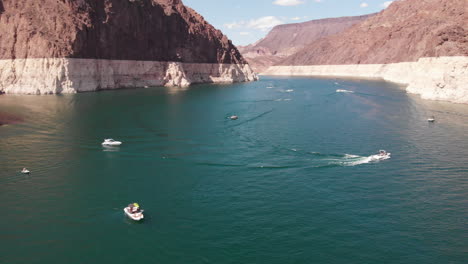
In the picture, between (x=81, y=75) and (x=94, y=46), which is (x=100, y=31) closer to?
(x=94, y=46)

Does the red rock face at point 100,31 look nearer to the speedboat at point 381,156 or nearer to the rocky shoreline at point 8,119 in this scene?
the rocky shoreline at point 8,119

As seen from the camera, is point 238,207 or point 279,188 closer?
point 238,207

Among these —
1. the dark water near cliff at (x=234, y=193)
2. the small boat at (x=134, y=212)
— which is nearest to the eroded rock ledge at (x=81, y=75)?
the dark water near cliff at (x=234, y=193)

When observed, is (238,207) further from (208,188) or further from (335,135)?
(335,135)

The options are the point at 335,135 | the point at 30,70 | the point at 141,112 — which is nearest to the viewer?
the point at 335,135

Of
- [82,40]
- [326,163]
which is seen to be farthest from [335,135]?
[82,40]

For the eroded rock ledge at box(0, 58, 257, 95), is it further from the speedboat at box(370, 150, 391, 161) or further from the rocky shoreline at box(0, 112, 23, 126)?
the speedboat at box(370, 150, 391, 161)
